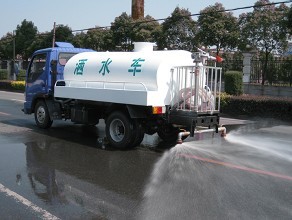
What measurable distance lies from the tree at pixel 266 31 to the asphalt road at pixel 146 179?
15.9m

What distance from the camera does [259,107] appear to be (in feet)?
53.4

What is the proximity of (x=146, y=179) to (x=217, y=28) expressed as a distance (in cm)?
2076

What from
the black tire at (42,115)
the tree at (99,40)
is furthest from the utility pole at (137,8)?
the black tire at (42,115)

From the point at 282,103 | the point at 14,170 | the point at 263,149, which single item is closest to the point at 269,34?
the point at 282,103

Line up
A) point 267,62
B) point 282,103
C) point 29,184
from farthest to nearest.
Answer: point 267,62, point 282,103, point 29,184

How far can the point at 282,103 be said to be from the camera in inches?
612

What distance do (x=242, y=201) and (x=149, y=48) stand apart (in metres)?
4.68

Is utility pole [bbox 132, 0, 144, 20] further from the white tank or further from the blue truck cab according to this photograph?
the white tank

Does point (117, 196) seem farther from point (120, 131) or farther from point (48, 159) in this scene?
point (120, 131)

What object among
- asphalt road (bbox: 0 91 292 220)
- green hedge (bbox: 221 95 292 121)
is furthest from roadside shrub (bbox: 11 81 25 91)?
asphalt road (bbox: 0 91 292 220)

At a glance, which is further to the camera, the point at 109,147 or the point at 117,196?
the point at 109,147

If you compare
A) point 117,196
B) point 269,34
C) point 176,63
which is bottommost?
point 117,196

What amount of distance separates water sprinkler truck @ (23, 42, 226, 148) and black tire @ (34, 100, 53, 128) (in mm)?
1301

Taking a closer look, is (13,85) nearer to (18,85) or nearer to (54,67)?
(18,85)
